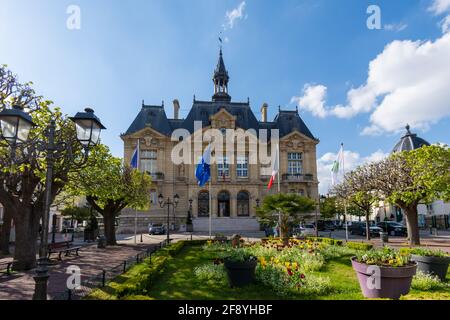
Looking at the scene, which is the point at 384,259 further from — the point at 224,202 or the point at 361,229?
the point at 224,202

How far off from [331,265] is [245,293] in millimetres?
6636

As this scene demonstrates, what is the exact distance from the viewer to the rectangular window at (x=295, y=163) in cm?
5272

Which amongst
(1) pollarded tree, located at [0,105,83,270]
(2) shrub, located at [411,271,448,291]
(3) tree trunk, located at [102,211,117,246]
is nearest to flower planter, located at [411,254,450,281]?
(2) shrub, located at [411,271,448,291]

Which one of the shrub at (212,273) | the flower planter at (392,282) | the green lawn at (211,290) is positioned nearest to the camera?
the flower planter at (392,282)

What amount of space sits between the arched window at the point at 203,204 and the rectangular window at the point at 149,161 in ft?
28.1

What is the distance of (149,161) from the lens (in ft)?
163

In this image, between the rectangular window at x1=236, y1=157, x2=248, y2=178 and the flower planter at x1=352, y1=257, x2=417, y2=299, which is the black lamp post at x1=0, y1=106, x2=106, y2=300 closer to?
the flower planter at x1=352, y1=257, x2=417, y2=299

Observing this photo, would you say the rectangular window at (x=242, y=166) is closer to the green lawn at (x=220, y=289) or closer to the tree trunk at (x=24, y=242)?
the tree trunk at (x=24, y=242)

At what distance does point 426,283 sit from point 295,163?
1741 inches

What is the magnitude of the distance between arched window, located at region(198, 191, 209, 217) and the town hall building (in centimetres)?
5

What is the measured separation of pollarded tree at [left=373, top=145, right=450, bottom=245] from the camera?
20.3 metres

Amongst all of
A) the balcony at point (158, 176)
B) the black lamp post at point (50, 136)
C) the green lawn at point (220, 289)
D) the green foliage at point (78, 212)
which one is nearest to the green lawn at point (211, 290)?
the green lawn at point (220, 289)
